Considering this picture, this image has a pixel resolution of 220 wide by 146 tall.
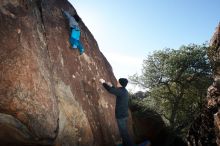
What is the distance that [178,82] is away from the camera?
2255 cm

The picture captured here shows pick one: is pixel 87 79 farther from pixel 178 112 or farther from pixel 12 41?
pixel 178 112

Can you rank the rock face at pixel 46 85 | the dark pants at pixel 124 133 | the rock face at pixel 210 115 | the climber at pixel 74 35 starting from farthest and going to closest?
the rock face at pixel 210 115 → the climber at pixel 74 35 → the dark pants at pixel 124 133 → the rock face at pixel 46 85

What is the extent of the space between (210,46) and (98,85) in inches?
549

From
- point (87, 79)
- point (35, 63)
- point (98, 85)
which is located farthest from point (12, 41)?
point (98, 85)

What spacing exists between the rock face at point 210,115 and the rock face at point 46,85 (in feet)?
36.0

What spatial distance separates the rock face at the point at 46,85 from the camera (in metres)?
7.71

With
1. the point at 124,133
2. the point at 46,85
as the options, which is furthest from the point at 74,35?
the point at 124,133

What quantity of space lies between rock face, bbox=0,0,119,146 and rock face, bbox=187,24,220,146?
1098 centimetres

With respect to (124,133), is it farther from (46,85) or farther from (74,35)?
(74,35)

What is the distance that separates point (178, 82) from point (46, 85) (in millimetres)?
15702

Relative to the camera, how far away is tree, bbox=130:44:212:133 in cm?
2220

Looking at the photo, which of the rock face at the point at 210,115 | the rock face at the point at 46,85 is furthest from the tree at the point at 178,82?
the rock face at the point at 46,85

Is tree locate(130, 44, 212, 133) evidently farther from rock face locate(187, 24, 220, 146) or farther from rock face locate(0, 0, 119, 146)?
rock face locate(0, 0, 119, 146)

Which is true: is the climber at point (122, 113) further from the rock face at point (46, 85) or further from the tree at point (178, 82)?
the tree at point (178, 82)
